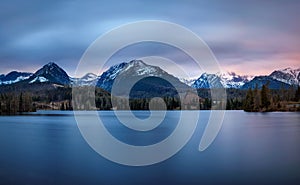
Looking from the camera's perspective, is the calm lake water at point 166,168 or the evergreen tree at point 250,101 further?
the evergreen tree at point 250,101

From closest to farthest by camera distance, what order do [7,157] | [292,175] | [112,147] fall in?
1. [292,175]
2. [7,157]
3. [112,147]

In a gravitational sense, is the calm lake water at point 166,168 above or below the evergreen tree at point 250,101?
below

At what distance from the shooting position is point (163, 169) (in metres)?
23.8

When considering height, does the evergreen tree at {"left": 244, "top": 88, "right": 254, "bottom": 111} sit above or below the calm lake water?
above

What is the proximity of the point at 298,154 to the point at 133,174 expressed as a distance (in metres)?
16.9

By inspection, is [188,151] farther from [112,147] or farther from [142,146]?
[112,147]

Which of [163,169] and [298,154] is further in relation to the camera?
[298,154]

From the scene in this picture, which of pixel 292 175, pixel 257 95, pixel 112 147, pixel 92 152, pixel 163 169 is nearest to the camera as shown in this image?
pixel 292 175

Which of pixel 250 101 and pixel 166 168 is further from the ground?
pixel 250 101

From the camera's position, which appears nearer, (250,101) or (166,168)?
(166,168)

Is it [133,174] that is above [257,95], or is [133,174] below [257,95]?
below

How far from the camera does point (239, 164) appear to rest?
82.0 ft

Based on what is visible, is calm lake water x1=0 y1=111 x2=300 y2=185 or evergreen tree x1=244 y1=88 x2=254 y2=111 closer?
calm lake water x1=0 y1=111 x2=300 y2=185

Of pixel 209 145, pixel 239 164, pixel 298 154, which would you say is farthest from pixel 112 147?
pixel 298 154
